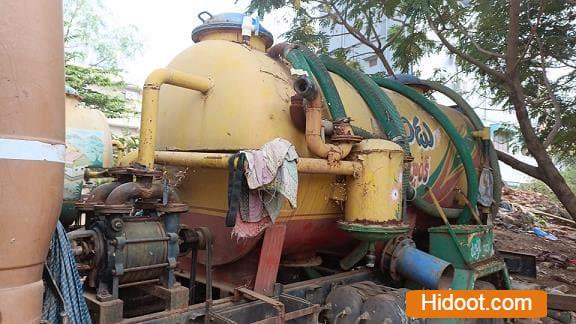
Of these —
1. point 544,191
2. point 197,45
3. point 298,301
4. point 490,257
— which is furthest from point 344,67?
point 544,191

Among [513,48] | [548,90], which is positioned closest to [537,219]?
[548,90]

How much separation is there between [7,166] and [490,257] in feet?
12.9

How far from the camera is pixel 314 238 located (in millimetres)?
3254

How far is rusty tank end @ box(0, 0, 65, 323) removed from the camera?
1.39 meters

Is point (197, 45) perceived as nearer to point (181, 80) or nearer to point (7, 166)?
point (181, 80)

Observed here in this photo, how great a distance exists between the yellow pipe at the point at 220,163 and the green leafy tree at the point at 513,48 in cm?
329

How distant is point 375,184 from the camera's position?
2.94m

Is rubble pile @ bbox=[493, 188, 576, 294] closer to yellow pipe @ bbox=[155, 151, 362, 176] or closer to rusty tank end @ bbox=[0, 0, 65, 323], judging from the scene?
yellow pipe @ bbox=[155, 151, 362, 176]

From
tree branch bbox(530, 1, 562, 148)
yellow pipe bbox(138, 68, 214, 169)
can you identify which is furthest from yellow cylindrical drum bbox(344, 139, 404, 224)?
tree branch bbox(530, 1, 562, 148)

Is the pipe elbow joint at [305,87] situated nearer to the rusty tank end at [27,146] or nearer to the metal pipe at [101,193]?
the metal pipe at [101,193]

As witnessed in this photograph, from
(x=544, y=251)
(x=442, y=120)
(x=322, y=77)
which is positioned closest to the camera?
(x=322, y=77)

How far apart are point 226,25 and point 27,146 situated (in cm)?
203

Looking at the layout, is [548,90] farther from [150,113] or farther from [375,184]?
[150,113]

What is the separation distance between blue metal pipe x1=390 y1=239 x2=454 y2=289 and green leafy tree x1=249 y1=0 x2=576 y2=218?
3166 mm
